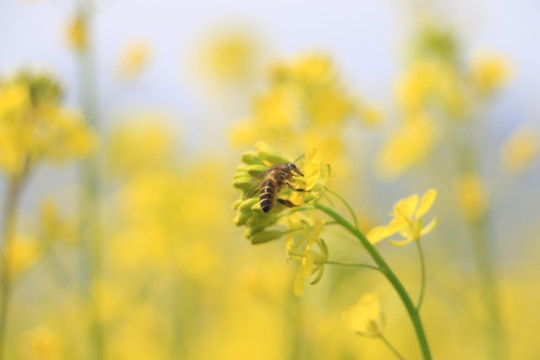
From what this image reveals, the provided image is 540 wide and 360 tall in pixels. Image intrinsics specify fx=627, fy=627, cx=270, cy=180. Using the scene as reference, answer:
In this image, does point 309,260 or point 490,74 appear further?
point 490,74

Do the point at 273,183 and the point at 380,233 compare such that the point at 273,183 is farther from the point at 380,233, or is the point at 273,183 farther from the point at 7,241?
the point at 7,241

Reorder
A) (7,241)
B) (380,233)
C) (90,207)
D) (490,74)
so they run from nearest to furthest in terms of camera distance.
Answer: (380,233) → (7,241) → (90,207) → (490,74)

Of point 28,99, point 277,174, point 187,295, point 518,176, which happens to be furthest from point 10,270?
point 518,176

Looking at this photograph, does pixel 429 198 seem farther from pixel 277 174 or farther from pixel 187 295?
pixel 187 295

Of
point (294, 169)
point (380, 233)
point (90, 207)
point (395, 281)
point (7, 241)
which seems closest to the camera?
point (395, 281)

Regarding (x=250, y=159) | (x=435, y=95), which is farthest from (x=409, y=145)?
(x=250, y=159)

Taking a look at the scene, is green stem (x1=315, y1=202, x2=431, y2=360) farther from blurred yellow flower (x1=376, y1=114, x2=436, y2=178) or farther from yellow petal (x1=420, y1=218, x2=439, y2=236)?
blurred yellow flower (x1=376, y1=114, x2=436, y2=178)

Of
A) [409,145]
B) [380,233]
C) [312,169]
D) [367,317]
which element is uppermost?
[409,145]
